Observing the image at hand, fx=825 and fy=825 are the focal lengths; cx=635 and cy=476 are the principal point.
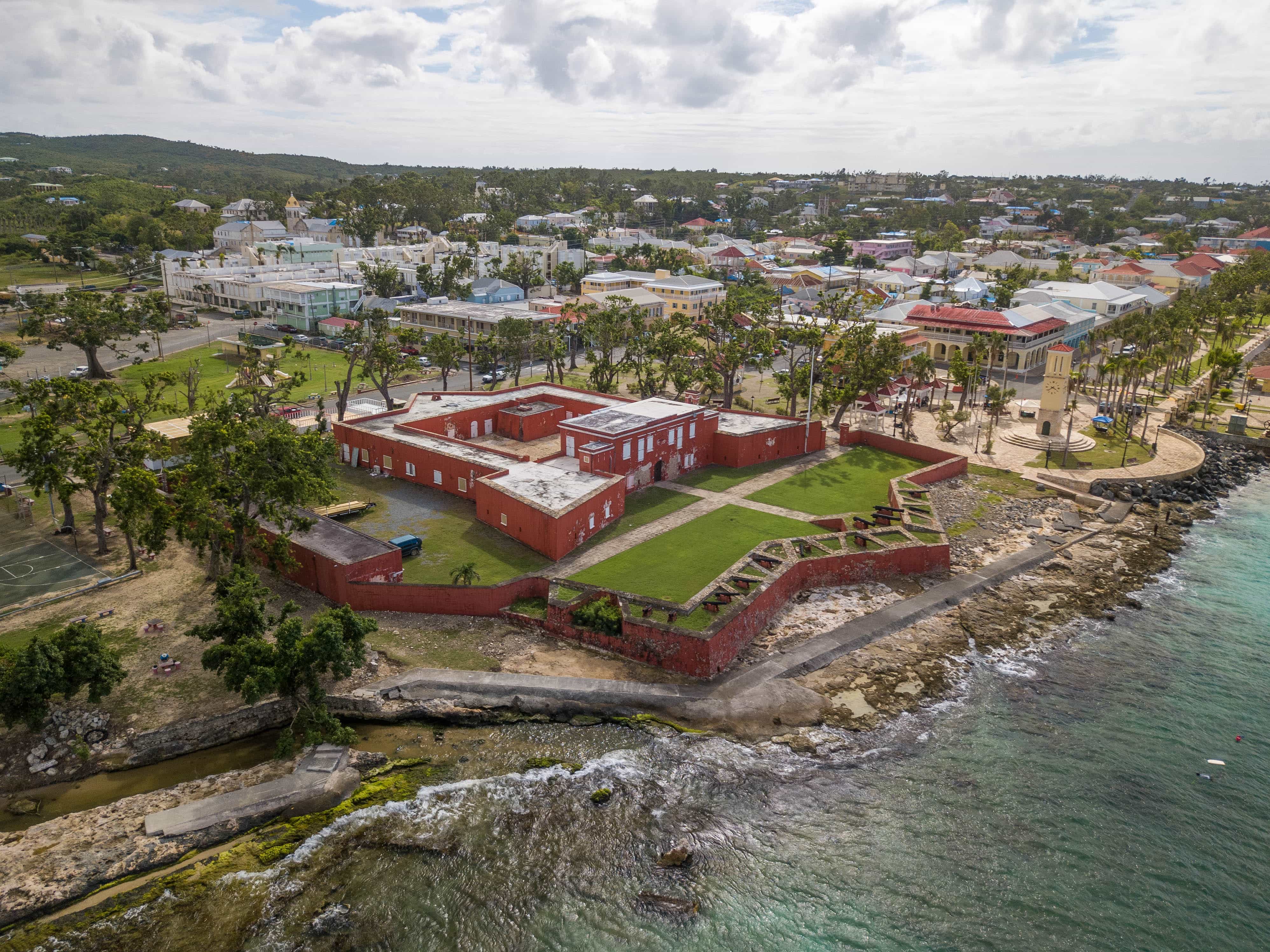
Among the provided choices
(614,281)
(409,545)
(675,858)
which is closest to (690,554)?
(409,545)

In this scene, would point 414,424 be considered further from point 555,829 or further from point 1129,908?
point 1129,908

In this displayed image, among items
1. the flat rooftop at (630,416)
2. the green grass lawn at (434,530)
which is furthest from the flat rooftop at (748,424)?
the green grass lawn at (434,530)

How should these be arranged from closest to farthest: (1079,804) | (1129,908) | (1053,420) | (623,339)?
(1129,908) < (1079,804) < (1053,420) < (623,339)

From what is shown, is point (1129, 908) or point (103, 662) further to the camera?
point (103, 662)

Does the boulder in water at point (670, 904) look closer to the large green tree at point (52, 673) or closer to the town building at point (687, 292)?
the large green tree at point (52, 673)

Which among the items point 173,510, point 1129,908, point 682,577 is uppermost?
point 173,510

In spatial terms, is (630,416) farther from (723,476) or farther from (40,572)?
(40,572)

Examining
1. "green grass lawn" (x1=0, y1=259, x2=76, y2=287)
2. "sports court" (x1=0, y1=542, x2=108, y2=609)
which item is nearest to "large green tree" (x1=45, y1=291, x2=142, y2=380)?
"sports court" (x1=0, y1=542, x2=108, y2=609)

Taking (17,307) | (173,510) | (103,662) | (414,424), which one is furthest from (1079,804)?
(17,307)
